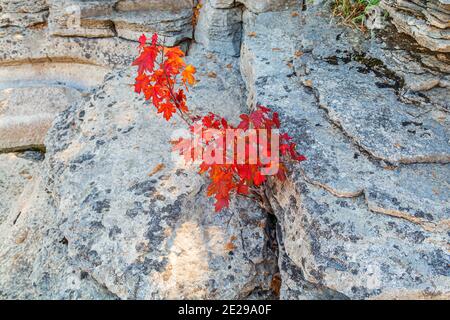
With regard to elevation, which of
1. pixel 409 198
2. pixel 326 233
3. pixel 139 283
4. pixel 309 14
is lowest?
pixel 139 283

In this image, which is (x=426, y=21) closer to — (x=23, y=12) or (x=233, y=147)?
(x=233, y=147)

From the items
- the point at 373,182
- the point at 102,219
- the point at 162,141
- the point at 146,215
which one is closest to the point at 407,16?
the point at 373,182

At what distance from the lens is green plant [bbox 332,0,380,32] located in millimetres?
3383

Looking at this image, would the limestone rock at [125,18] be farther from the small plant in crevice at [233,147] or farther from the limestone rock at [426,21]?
the limestone rock at [426,21]

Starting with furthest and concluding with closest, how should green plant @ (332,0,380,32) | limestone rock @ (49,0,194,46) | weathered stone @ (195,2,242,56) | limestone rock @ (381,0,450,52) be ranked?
1. limestone rock @ (49,0,194,46)
2. weathered stone @ (195,2,242,56)
3. green plant @ (332,0,380,32)
4. limestone rock @ (381,0,450,52)

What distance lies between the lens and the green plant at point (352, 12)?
3383mm

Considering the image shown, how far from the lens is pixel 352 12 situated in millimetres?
3469

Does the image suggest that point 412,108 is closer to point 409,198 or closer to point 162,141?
point 409,198

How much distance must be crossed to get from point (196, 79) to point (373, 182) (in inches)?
75.4

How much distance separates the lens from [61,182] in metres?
3.21

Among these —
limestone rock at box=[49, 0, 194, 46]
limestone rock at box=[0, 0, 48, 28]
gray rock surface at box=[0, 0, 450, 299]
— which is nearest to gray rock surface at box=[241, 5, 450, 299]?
gray rock surface at box=[0, 0, 450, 299]

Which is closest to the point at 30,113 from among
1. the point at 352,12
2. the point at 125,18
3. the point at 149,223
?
the point at 125,18

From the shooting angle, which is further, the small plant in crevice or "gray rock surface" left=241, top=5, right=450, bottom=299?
the small plant in crevice

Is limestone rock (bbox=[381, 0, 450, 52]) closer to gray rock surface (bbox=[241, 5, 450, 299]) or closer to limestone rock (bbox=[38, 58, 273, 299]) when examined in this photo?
gray rock surface (bbox=[241, 5, 450, 299])
